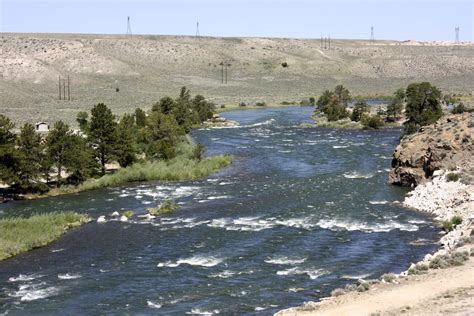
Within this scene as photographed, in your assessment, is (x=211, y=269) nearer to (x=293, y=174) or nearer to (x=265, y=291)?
(x=265, y=291)

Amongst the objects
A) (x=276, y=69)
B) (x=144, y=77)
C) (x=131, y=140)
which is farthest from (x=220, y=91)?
Result: (x=131, y=140)

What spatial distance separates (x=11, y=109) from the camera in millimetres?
112750

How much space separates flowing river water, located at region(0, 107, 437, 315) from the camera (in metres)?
30.0

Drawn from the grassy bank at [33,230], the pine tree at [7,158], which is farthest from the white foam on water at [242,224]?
the pine tree at [7,158]

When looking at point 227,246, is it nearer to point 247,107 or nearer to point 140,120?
point 140,120

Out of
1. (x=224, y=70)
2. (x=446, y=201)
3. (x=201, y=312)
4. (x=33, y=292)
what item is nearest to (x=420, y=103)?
(x=446, y=201)

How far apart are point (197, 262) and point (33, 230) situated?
11759 millimetres

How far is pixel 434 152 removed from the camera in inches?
2019

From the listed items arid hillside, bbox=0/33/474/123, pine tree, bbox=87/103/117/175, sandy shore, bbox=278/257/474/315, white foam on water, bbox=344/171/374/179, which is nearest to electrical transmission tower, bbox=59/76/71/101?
arid hillside, bbox=0/33/474/123

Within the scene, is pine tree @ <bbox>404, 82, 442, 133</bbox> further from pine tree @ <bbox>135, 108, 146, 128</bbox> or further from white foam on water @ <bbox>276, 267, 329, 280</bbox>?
white foam on water @ <bbox>276, 267, 329, 280</bbox>

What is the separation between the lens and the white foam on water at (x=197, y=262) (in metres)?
34.6

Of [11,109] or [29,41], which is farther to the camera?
[29,41]

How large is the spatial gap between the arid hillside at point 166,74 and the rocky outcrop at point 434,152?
71.4 metres

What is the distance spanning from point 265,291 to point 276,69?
540 feet
